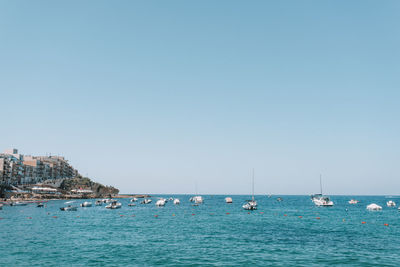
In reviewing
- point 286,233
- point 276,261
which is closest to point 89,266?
point 276,261

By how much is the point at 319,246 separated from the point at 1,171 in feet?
592

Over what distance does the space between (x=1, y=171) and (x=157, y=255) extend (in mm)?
170200

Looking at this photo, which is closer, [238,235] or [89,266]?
[89,266]

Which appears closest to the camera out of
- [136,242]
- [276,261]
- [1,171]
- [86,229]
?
[276,261]

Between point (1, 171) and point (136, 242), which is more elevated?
point (1, 171)

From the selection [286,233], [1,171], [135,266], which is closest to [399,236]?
[286,233]

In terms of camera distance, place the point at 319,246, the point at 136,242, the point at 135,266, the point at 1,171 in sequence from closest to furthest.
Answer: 1. the point at 135,266
2. the point at 319,246
3. the point at 136,242
4. the point at 1,171

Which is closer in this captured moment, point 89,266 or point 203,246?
point 89,266

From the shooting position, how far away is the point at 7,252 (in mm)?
37719

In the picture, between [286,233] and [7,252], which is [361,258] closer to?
[286,233]

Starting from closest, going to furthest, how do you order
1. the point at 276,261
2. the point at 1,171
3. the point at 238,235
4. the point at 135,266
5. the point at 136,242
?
the point at 135,266
the point at 276,261
the point at 136,242
the point at 238,235
the point at 1,171

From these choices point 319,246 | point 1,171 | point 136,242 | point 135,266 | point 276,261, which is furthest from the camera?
point 1,171

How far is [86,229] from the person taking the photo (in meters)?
58.8

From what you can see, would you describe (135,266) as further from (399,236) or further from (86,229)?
(399,236)
